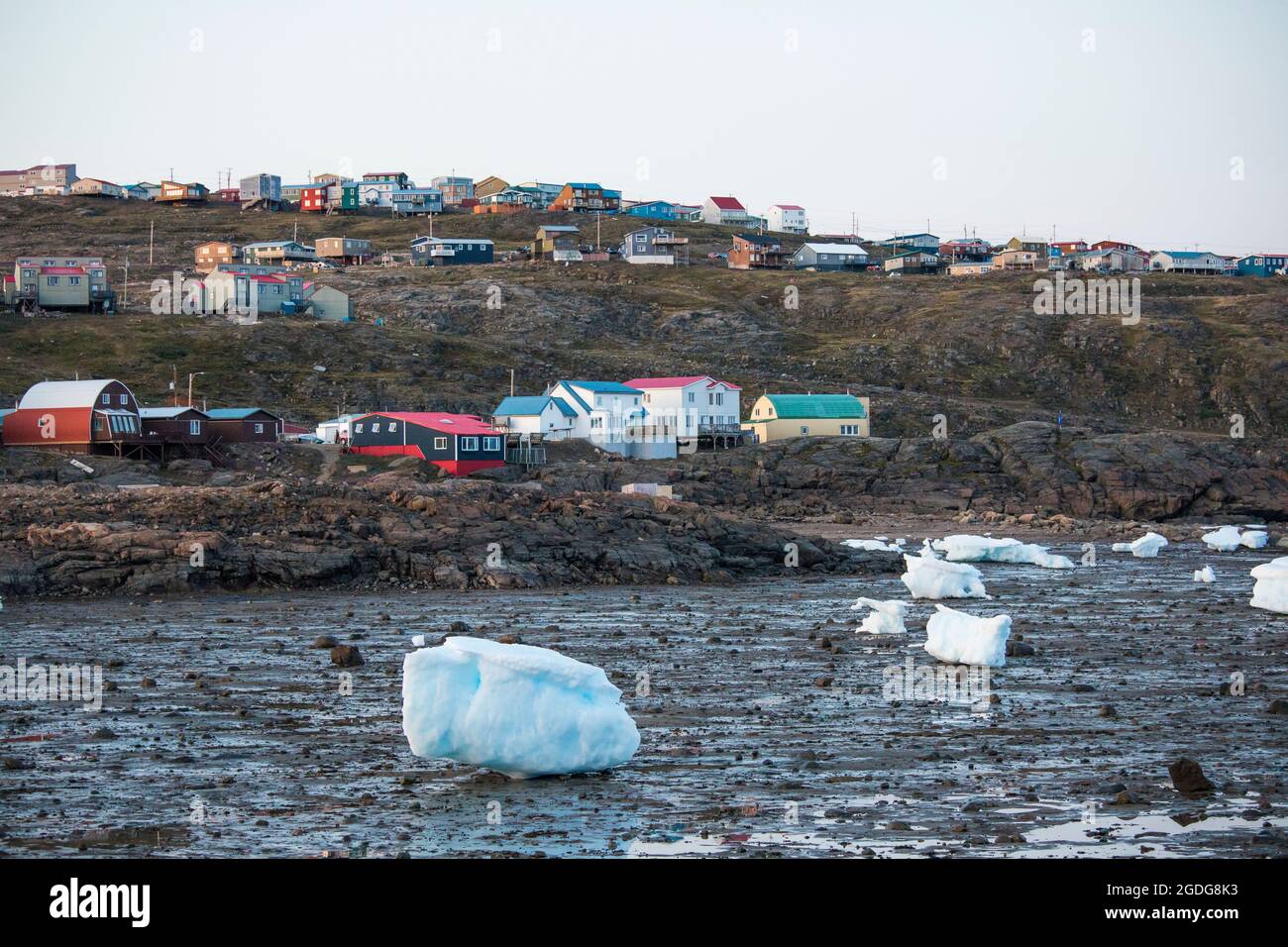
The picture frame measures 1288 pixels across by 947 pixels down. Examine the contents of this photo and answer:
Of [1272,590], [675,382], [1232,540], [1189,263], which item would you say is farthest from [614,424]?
[1189,263]

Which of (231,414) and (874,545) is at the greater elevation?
(231,414)

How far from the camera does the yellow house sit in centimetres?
8438

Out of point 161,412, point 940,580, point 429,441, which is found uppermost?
point 161,412

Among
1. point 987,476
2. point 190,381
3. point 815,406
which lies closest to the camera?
point 987,476

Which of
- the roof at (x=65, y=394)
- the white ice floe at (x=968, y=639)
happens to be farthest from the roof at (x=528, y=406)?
the white ice floe at (x=968, y=639)

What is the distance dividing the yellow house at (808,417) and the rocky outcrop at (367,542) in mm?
33044

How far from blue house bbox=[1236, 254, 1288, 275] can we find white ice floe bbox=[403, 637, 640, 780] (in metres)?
167

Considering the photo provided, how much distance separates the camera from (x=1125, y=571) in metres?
49.9

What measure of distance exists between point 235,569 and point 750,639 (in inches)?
661

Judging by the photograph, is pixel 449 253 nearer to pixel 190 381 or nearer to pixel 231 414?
pixel 190 381

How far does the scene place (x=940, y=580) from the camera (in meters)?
40.6

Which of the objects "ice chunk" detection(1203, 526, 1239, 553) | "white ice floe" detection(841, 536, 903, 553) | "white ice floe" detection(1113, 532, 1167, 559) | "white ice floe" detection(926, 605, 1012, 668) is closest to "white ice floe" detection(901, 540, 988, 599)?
"white ice floe" detection(841, 536, 903, 553)

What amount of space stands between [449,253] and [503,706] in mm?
136364

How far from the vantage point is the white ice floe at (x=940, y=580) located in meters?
40.6
